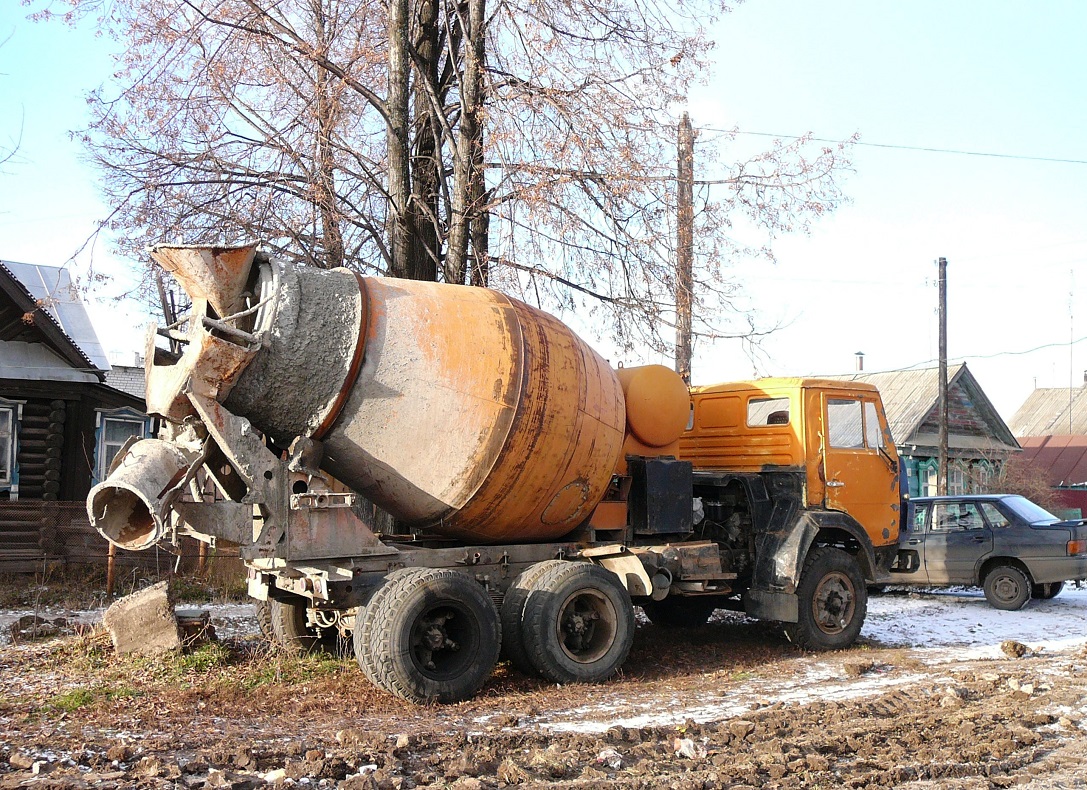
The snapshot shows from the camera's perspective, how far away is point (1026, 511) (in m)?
13.4

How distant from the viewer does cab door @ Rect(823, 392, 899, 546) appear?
10.0 m

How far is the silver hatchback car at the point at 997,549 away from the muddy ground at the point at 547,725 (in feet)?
13.1

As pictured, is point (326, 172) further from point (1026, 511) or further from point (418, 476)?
point (1026, 511)

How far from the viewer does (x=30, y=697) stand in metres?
6.91

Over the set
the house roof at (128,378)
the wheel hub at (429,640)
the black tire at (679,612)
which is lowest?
the black tire at (679,612)

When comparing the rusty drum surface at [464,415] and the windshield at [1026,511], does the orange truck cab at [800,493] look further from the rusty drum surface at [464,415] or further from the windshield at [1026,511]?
the windshield at [1026,511]

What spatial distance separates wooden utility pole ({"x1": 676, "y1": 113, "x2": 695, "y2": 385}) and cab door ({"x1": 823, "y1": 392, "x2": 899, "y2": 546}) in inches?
82.6

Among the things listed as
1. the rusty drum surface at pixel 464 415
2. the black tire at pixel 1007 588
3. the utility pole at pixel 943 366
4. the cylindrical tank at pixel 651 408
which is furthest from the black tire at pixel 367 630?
the utility pole at pixel 943 366

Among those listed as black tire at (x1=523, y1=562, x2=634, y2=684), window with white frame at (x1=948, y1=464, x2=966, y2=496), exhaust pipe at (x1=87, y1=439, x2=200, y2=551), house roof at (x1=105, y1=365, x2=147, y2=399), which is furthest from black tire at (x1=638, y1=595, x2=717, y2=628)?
house roof at (x1=105, y1=365, x2=147, y2=399)

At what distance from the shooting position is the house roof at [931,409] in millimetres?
27438

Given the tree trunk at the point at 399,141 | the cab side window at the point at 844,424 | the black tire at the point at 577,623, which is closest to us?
the black tire at the point at 577,623

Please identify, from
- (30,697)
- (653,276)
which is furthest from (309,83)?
(30,697)

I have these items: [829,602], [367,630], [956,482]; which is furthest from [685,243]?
[956,482]

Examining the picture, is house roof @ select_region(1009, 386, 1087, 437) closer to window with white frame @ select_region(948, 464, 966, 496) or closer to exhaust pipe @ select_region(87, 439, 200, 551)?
window with white frame @ select_region(948, 464, 966, 496)
